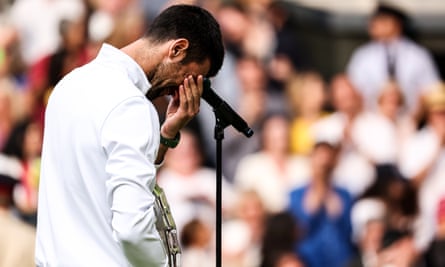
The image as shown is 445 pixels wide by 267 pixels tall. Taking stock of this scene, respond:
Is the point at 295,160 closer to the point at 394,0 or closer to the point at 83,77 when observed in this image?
the point at 394,0

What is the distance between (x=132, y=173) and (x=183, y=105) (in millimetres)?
467

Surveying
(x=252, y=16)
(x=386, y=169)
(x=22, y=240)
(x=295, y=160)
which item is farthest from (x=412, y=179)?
(x=22, y=240)

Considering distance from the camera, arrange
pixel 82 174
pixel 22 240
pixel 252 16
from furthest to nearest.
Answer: pixel 252 16
pixel 22 240
pixel 82 174

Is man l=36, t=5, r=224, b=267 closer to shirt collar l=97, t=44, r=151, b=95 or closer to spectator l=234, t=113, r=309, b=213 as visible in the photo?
shirt collar l=97, t=44, r=151, b=95

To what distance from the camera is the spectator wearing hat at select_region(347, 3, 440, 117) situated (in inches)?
356

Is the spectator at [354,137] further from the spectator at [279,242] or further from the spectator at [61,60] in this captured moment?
the spectator at [61,60]

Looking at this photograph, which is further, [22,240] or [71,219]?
[22,240]

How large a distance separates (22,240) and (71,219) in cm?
345

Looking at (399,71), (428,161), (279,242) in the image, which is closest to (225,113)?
(279,242)

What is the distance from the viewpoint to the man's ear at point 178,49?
12.9 ft

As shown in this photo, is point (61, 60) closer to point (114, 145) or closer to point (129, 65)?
point (129, 65)

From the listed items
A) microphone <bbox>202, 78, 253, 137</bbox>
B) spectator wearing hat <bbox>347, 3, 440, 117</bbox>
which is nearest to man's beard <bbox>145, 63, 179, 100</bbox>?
microphone <bbox>202, 78, 253, 137</bbox>

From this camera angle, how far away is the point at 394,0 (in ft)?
31.7

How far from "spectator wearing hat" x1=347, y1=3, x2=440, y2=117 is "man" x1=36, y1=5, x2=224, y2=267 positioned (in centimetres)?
512
